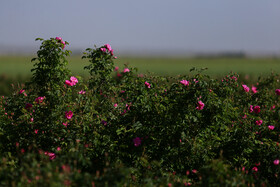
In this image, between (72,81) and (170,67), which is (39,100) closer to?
(72,81)

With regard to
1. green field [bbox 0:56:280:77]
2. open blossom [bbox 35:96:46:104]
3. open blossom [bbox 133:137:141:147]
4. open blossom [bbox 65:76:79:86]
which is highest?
open blossom [bbox 65:76:79:86]

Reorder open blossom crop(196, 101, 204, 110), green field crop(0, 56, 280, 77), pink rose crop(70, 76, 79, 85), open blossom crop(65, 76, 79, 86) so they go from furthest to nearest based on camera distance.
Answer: green field crop(0, 56, 280, 77) < pink rose crop(70, 76, 79, 85) < open blossom crop(65, 76, 79, 86) < open blossom crop(196, 101, 204, 110)

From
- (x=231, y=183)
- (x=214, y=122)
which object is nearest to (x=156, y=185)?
(x=231, y=183)

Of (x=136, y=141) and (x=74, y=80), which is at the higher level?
(x=74, y=80)

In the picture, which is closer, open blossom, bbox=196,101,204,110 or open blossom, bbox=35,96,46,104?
open blossom, bbox=196,101,204,110

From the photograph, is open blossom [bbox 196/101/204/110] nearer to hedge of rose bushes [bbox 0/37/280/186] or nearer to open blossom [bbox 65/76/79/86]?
hedge of rose bushes [bbox 0/37/280/186]

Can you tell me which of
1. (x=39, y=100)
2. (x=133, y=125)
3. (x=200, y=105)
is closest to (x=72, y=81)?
(x=39, y=100)

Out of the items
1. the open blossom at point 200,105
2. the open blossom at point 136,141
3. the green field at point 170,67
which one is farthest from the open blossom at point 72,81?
the green field at point 170,67

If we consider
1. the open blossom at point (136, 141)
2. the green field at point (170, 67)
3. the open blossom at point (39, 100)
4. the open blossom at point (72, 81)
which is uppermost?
the open blossom at point (72, 81)

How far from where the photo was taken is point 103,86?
5102mm

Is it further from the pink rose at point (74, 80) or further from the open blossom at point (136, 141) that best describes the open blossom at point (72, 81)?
the open blossom at point (136, 141)

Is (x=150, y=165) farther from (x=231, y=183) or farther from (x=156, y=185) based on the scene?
(x=231, y=183)

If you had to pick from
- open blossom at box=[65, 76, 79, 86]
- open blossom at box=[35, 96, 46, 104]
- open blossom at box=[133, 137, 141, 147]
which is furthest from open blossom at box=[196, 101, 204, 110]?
open blossom at box=[35, 96, 46, 104]

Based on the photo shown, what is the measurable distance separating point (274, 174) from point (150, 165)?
180cm
